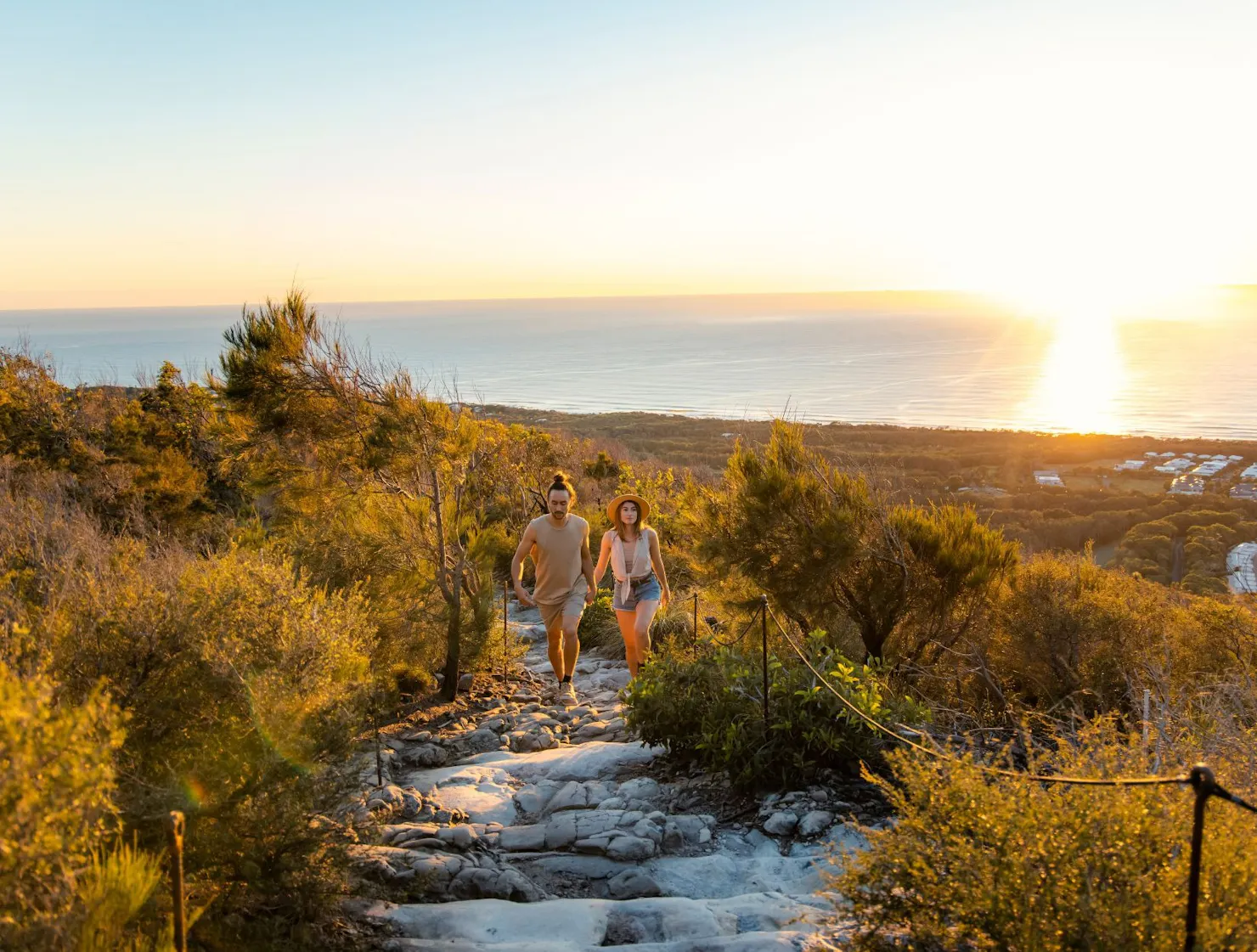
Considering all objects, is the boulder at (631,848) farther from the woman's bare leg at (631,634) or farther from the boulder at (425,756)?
the woman's bare leg at (631,634)

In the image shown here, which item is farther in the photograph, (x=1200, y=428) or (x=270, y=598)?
(x=1200, y=428)

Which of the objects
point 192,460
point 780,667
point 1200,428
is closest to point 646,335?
point 1200,428

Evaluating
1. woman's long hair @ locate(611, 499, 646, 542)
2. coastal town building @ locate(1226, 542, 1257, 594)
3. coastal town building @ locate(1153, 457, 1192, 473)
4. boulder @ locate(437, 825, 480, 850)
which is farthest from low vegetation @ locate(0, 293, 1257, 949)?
coastal town building @ locate(1153, 457, 1192, 473)

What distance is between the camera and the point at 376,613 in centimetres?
724

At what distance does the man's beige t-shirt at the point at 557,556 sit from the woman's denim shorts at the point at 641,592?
45 cm

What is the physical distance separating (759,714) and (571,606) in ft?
7.83

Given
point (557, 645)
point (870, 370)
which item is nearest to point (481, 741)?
point (557, 645)

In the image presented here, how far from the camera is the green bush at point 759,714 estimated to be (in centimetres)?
518

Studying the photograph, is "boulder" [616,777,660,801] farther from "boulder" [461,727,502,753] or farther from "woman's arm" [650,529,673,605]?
"woman's arm" [650,529,673,605]

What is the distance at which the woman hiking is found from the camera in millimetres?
7086

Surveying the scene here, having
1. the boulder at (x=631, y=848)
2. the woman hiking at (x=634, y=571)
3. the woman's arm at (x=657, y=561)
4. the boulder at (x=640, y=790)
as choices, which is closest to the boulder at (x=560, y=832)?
the boulder at (x=631, y=848)

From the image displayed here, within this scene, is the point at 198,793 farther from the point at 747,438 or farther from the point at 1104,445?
the point at 1104,445

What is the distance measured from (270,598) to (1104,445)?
43.1 m

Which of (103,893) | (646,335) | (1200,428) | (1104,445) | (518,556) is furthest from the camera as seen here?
(646,335)
